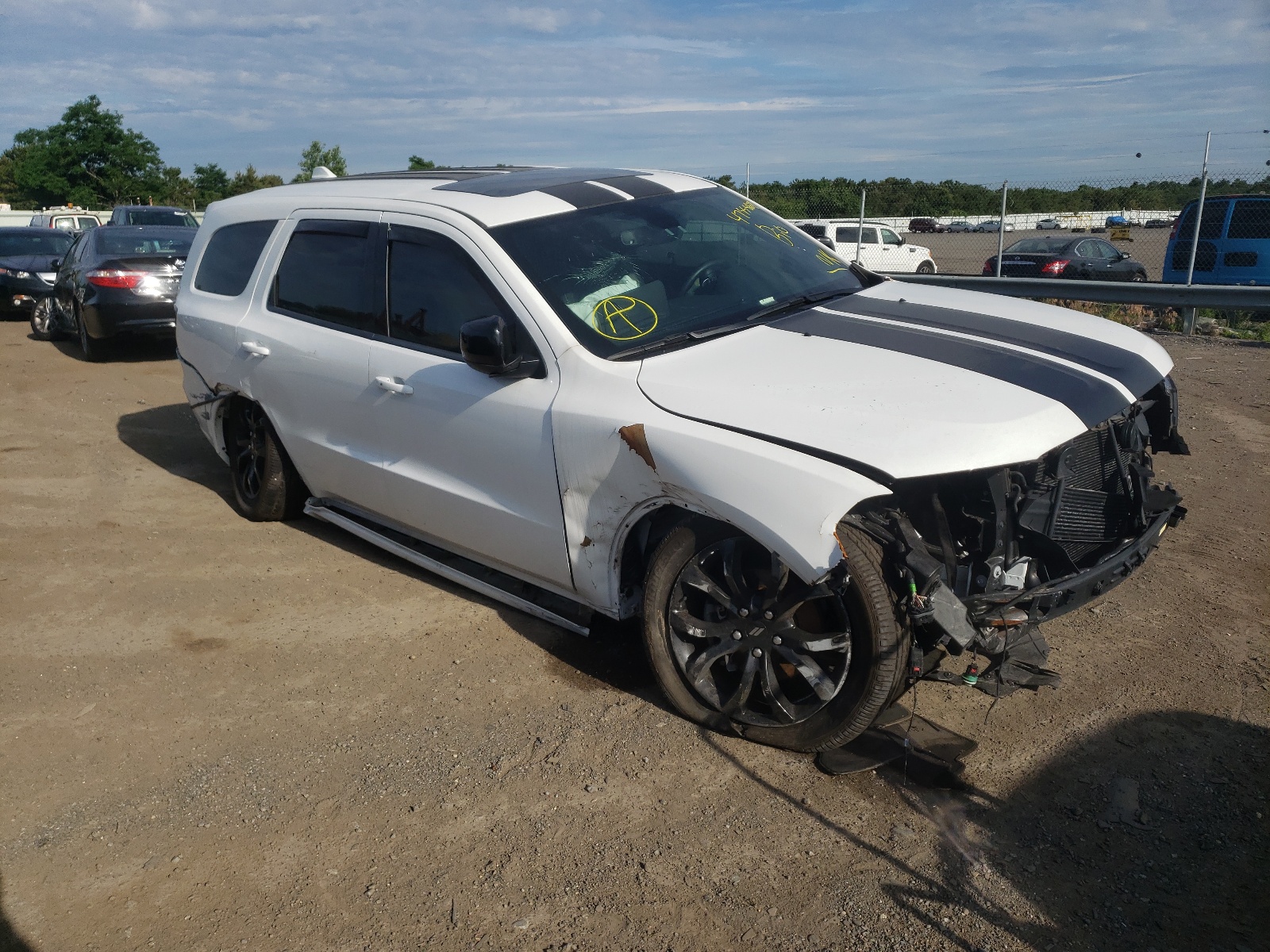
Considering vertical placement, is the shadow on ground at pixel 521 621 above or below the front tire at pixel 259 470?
below

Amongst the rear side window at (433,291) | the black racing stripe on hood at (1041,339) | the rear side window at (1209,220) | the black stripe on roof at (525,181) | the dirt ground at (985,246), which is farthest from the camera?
the dirt ground at (985,246)

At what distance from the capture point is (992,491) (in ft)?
10.4

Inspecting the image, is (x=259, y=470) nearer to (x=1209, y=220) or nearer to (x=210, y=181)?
(x=1209, y=220)

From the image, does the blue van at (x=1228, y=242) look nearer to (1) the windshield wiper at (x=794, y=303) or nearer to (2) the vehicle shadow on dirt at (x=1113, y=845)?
(1) the windshield wiper at (x=794, y=303)

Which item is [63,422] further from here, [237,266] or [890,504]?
[890,504]

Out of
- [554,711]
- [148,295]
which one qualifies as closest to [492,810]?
[554,711]

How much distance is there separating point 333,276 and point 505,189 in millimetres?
1004

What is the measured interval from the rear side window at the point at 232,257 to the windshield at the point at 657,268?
2092mm

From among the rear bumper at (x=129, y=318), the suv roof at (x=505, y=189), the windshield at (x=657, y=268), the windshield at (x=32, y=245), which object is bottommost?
the rear bumper at (x=129, y=318)

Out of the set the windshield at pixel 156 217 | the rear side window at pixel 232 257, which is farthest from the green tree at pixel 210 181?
the rear side window at pixel 232 257

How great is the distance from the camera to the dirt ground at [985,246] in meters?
15.6

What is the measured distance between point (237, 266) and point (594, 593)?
3.24 m

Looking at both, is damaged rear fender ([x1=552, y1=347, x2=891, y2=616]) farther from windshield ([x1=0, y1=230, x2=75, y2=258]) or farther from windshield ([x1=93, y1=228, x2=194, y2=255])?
windshield ([x1=0, y1=230, x2=75, y2=258])

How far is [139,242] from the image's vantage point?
1243cm
